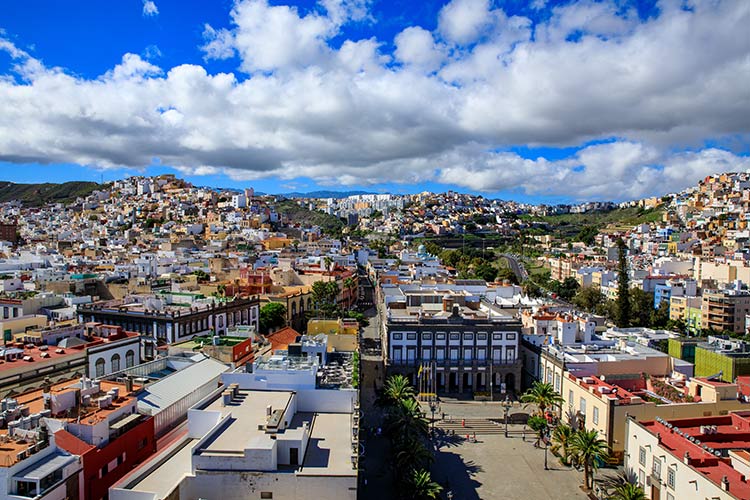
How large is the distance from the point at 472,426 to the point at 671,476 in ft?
41.6

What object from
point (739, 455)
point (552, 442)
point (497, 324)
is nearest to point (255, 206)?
point (497, 324)

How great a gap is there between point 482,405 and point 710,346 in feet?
47.7

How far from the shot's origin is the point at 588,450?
23.3 metres

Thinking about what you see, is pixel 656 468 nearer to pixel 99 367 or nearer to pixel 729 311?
pixel 99 367

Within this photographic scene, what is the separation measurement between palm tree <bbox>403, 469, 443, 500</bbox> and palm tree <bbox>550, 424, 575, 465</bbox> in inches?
303

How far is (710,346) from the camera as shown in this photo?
111 ft

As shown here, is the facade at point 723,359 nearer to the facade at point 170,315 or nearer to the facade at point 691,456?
the facade at point 691,456

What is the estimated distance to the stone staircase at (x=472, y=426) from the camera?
30.4 meters

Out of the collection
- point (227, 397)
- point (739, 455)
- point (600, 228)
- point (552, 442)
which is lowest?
point (552, 442)

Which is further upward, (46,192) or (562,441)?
(46,192)

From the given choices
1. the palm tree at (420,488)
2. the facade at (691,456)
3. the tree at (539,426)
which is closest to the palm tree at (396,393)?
the tree at (539,426)

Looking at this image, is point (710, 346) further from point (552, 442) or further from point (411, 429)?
point (411, 429)

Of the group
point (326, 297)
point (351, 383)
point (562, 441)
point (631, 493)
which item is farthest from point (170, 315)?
point (631, 493)

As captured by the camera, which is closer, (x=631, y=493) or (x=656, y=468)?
(x=631, y=493)
